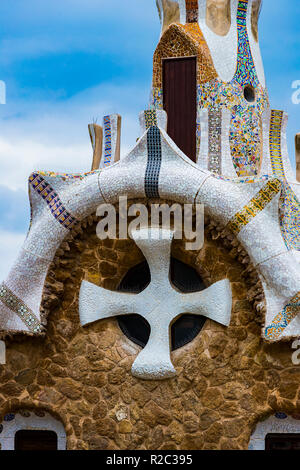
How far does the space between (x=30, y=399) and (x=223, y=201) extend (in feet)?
9.22

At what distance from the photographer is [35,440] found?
27.0 feet

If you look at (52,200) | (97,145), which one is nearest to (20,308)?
(52,200)

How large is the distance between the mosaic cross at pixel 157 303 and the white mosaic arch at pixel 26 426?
3.52 feet

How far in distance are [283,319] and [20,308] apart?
8.72 feet

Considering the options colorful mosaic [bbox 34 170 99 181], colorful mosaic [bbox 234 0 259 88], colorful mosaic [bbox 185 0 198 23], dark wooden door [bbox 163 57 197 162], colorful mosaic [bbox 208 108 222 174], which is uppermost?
colorful mosaic [bbox 185 0 198 23]

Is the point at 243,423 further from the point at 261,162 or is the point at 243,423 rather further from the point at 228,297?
the point at 261,162

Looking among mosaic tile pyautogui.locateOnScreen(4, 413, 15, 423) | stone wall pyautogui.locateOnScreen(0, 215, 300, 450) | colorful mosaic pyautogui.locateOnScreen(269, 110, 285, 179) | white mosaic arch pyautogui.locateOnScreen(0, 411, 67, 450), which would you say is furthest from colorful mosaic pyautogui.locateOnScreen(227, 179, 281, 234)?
mosaic tile pyautogui.locateOnScreen(4, 413, 15, 423)

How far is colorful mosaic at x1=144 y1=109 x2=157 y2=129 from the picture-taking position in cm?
806

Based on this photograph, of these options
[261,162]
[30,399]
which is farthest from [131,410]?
[261,162]

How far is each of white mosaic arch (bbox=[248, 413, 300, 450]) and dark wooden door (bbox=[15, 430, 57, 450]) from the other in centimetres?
207

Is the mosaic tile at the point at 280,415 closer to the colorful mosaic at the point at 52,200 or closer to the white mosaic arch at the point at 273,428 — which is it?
the white mosaic arch at the point at 273,428

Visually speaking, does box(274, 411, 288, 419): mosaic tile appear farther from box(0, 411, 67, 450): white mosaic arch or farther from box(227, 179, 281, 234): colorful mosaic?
box(0, 411, 67, 450): white mosaic arch

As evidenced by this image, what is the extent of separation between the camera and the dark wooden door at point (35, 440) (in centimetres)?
816
